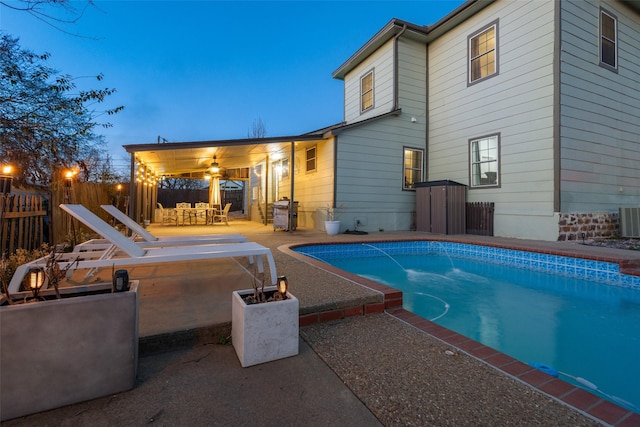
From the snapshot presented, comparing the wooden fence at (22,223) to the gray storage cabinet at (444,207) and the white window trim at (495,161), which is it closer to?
the gray storage cabinet at (444,207)

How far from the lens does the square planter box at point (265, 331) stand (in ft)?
6.31

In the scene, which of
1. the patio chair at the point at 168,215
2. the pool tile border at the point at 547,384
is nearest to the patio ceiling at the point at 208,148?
the patio chair at the point at 168,215

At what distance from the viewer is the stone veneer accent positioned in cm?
705

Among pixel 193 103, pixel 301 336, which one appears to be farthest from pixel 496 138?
pixel 193 103

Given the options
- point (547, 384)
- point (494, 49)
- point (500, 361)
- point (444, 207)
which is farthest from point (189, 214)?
point (547, 384)

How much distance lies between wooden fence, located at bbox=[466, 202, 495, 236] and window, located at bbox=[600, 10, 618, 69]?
4.60m

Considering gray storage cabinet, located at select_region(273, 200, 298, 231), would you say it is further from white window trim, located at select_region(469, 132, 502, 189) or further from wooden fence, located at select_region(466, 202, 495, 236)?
white window trim, located at select_region(469, 132, 502, 189)

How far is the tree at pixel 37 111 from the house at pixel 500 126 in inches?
45.1

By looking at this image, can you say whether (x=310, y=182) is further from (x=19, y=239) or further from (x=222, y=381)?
(x=222, y=381)

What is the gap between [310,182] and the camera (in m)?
10.9

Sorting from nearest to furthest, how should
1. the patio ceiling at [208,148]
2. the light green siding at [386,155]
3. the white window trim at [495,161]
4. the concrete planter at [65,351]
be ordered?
1. the concrete planter at [65,351]
2. the patio ceiling at [208,148]
3. the white window trim at [495,161]
4. the light green siding at [386,155]

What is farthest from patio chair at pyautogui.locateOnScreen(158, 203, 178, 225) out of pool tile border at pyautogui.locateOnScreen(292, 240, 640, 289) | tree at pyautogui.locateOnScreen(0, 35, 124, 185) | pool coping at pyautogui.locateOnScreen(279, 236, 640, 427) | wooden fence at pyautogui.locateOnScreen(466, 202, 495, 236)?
wooden fence at pyautogui.locateOnScreen(466, 202, 495, 236)

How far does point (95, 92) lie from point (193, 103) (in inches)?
2096

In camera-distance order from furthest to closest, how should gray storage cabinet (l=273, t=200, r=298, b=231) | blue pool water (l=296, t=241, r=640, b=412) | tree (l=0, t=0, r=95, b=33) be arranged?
gray storage cabinet (l=273, t=200, r=298, b=231)
tree (l=0, t=0, r=95, b=33)
blue pool water (l=296, t=241, r=640, b=412)
